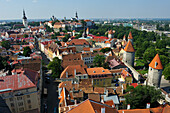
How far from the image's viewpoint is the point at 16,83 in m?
21.8

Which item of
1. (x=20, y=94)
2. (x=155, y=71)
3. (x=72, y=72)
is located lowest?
(x=20, y=94)

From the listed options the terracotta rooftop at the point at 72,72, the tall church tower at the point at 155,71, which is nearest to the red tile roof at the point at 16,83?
the terracotta rooftop at the point at 72,72

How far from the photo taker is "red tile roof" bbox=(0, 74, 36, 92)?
2123 centimetres

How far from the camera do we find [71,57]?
136 feet

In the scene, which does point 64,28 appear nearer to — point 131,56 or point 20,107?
point 131,56

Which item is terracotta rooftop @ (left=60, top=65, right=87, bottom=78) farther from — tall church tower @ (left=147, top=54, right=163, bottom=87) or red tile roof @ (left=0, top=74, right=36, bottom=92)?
tall church tower @ (left=147, top=54, right=163, bottom=87)

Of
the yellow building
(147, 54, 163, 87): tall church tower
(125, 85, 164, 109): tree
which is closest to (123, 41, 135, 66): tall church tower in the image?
(147, 54, 163, 87): tall church tower

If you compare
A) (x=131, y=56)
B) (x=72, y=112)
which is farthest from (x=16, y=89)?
(x=131, y=56)

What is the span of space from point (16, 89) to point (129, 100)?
16647mm

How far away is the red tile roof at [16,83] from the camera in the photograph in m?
21.2

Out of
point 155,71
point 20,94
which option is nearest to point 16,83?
point 20,94

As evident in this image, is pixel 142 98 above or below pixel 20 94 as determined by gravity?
below

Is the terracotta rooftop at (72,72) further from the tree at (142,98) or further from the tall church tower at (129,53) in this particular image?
the tall church tower at (129,53)

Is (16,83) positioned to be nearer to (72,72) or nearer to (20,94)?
(20,94)
